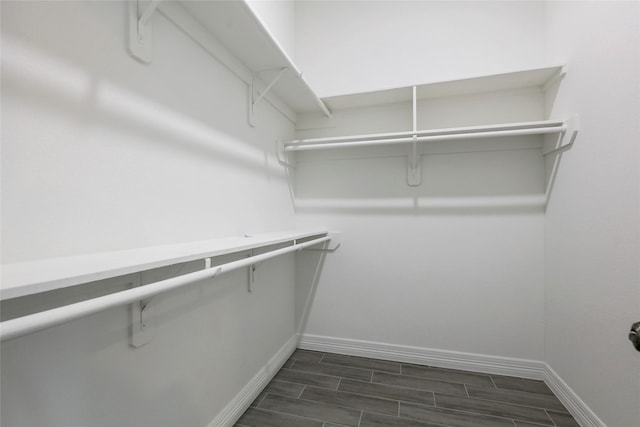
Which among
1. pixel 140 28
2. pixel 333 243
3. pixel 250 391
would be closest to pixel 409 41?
pixel 333 243

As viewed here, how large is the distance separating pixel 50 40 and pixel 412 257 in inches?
81.5

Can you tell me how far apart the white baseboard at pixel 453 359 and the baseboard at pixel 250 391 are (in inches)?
12.9

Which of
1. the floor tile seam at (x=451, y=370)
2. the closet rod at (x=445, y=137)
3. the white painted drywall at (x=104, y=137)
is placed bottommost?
the floor tile seam at (x=451, y=370)

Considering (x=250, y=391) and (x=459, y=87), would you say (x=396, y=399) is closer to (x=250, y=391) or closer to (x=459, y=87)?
(x=250, y=391)

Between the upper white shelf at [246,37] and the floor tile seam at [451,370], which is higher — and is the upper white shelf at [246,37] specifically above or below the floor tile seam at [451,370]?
above

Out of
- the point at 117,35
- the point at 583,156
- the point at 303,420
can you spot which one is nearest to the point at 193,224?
the point at 117,35

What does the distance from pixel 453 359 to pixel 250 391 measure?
1383 millimetres

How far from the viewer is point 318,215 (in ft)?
7.52

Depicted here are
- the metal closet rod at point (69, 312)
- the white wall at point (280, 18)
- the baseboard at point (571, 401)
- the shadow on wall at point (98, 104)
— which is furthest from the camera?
the white wall at point (280, 18)

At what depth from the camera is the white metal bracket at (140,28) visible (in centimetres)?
90

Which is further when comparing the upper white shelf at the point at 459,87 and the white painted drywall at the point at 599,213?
the upper white shelf at the point at 459,87

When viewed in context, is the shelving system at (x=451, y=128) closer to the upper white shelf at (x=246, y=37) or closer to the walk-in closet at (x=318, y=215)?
the walk-in closet at (x=318, y=215)

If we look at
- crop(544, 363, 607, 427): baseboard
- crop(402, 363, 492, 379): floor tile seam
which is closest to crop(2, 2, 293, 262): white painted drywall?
crop(402, 363, 492, 379): floor tile seam

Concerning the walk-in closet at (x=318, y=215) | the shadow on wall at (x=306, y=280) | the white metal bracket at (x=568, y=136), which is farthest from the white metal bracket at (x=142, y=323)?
the white metal bracket at (x=568, y=136)
